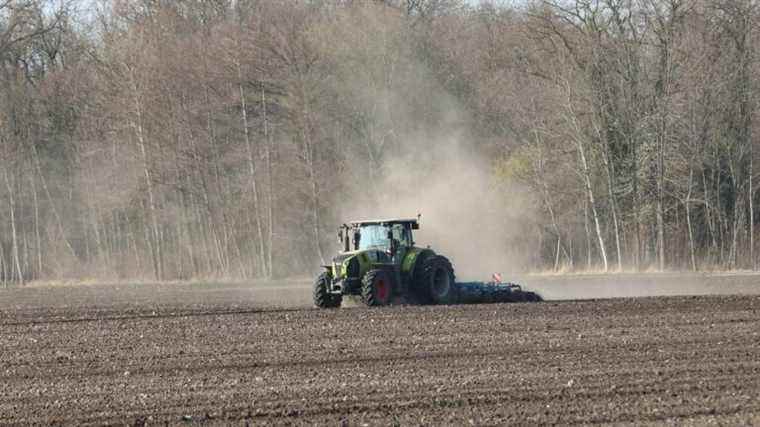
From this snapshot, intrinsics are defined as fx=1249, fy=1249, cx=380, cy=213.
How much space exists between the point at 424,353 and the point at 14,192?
42923mm

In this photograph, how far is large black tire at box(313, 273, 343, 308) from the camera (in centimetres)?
2567

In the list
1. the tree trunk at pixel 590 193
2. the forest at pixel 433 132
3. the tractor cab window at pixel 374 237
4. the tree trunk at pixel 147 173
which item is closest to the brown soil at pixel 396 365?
the tractor cab window at pixel 374 237

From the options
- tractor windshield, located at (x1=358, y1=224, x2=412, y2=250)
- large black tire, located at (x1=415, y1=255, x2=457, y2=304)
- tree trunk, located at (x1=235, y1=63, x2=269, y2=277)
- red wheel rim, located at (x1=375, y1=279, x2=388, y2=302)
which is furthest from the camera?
A: tree trunk, located at (x1=235, y1=63, x2=269, y2=277)

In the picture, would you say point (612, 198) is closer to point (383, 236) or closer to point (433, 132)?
point (433, 132)

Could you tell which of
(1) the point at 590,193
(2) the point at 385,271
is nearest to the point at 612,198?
(1) the point at 590,193

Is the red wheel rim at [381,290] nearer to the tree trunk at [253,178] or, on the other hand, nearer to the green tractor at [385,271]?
the green tractor at [385,271]

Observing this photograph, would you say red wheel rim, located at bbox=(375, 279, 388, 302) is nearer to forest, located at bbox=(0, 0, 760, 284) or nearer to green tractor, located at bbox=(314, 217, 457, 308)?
green tractor, located at bbox=(314, 217, 457, 308)

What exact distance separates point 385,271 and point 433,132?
2310 cm

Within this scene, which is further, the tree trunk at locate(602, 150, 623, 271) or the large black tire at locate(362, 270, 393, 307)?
the tree trunk at locate(602, 150, 623, 271)

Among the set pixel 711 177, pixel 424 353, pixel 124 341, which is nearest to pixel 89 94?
pixel 711 177

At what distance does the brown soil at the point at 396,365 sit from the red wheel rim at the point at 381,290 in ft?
2.58

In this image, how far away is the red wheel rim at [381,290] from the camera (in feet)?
81.2

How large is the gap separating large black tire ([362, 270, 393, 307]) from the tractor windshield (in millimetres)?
705

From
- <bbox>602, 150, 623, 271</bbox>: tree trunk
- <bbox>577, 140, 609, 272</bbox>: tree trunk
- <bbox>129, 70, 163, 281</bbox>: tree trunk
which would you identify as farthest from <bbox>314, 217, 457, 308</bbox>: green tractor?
<bbox>129, 70, 163, 281</bbox>: tree trunk
